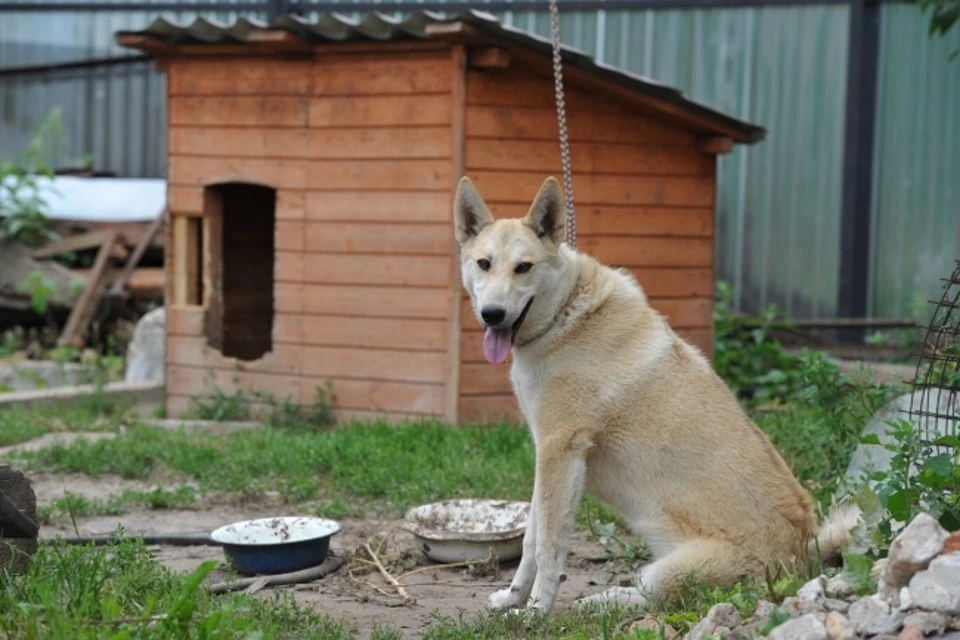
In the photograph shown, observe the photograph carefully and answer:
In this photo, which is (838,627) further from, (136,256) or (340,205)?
(136,256)

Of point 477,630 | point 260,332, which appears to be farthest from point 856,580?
point 260,332

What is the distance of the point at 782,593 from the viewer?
374 centimetres

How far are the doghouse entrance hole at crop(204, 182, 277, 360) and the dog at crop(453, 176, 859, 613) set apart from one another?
17.1 ft

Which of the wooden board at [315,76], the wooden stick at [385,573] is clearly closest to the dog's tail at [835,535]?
the wooden stick at [385,573]

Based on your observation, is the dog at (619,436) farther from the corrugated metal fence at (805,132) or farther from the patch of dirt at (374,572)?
the corrugated metal fence at (805,132)

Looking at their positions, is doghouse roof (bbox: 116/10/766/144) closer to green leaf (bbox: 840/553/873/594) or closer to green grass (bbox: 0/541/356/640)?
green grass (bbox: 0/541/356/640)

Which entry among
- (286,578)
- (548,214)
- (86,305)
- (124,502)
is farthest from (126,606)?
(86,305)

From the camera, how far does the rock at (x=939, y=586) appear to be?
10.4ft

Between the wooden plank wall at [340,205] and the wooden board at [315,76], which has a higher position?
the wooden board at [315,76]

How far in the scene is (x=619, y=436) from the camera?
14.2 feet

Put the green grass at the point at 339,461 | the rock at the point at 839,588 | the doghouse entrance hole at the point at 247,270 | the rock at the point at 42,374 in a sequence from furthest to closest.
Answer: the rock at the point at 42,374 → the doghouse entrance hole at the point at 247,270 → the green grass at the point at 339,461 → the rock at the point at 839,588

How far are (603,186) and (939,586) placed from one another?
16.9 ft

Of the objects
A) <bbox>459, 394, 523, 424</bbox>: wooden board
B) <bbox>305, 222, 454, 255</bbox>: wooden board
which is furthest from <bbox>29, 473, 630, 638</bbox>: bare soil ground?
<bbox>305, 222, 454, 255</bbox>: wooden board

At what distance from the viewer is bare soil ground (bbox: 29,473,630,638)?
455 centimetres
